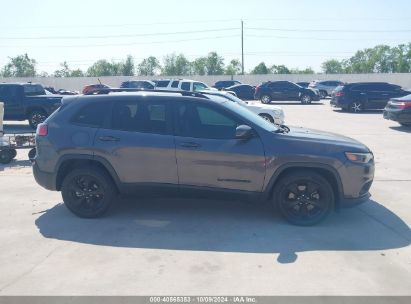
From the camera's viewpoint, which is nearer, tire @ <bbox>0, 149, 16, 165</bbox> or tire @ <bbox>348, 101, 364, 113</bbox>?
tire @ <bbox>0, 149, 16, 165</bbox>

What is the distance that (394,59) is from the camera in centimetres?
10006

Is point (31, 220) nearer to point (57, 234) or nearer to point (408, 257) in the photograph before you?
point (57, 234)

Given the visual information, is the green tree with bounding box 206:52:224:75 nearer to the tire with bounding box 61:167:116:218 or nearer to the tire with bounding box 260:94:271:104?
the tire with bounding box 260:94:271:104

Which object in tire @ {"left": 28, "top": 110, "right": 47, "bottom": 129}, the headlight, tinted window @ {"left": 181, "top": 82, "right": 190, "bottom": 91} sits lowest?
tire @ {"left": 28, "top": 110, "right": 47, "bottom": 129}

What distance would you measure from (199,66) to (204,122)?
90.9m

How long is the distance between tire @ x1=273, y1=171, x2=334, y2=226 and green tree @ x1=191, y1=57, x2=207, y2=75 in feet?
296

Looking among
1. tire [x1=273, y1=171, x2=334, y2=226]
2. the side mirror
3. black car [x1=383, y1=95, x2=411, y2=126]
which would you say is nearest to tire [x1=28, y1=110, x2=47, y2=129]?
the side mirror

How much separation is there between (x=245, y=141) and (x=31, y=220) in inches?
124

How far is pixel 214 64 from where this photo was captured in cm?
9538

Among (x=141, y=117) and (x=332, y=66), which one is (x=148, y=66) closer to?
(x=332, y=66)

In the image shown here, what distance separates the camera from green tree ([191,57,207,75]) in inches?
3698

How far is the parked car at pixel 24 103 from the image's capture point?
15.3 metres

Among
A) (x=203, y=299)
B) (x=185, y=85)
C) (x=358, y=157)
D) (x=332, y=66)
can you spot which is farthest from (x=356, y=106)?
(x=332, y=66)

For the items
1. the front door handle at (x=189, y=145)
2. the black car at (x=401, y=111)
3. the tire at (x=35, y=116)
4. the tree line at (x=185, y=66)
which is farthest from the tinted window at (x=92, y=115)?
the tree line at (x=185, y=66)
